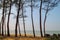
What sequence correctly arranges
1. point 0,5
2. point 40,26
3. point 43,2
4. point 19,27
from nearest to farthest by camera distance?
point 40,26 < point 43,2 < point 0,5 < point 19,27

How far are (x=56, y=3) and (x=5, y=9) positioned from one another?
1099 cm

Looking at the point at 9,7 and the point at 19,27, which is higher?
the point at 9,7

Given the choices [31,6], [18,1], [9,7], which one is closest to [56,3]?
[31,6]

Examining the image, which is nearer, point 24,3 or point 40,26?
point 40,26

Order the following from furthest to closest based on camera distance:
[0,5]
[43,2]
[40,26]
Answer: [0,5], [43,2], [40,26]

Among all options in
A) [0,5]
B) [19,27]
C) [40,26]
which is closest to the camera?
[40,26]

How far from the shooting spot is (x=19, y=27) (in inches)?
1459

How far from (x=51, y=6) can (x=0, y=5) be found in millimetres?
10908

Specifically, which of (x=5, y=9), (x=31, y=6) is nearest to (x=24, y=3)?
(x=31, y=6)

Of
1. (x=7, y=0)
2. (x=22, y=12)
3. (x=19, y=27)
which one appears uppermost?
(x=7, y=0)

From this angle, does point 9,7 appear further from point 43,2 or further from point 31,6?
point 43,2

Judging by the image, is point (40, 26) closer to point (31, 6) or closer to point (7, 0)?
point (31, 6)

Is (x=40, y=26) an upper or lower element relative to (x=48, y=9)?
lower

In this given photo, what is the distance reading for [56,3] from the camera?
32906 mm
